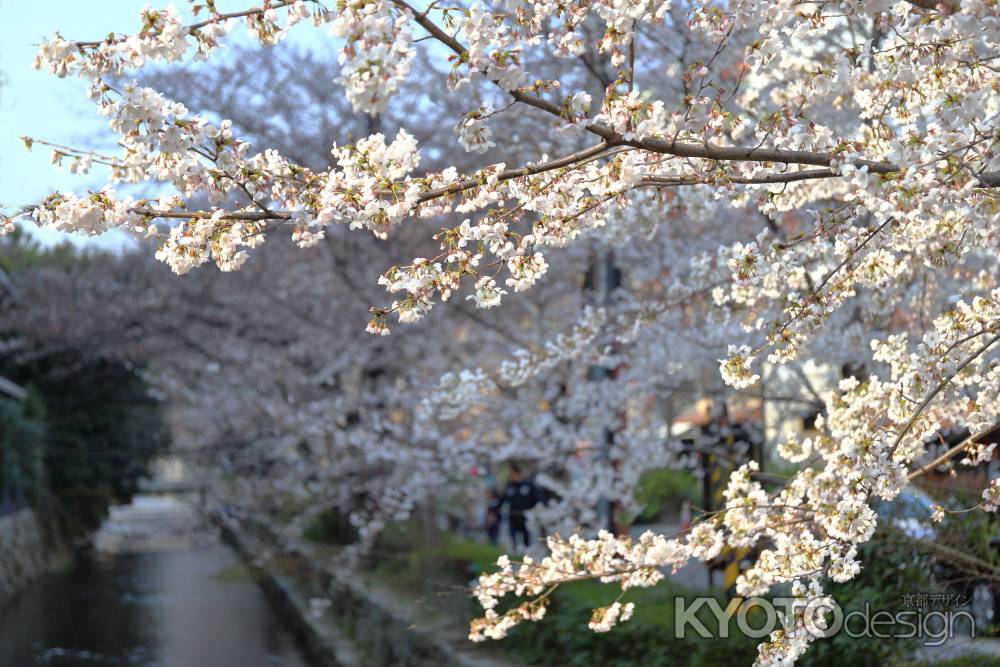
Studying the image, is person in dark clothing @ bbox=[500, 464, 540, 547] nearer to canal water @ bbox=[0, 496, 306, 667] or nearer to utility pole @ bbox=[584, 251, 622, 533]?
canal water @ bbox=[0, 496, 306, 667]

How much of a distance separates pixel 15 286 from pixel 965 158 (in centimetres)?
2214

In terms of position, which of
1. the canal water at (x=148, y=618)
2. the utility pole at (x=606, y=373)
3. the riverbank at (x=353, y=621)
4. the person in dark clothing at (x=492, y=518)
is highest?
the utility pole at (x=606, y=373)

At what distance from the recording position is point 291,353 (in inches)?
633

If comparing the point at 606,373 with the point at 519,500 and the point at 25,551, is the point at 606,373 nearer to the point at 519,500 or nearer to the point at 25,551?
the point at 519,500

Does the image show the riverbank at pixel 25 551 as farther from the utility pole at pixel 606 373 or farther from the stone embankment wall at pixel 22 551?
the utility pole at pixel 606 373

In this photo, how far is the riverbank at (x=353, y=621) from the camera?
9453mm

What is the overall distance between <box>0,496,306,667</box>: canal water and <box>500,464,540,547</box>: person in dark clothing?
3182 mm

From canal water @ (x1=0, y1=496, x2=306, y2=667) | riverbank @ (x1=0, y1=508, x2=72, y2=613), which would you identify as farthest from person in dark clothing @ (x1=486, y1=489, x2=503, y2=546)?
riverbank @ (x1=0, y1=508, x2=72, y2=613)

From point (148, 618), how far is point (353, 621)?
228 inches

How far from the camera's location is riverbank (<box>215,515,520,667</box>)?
9453 mm

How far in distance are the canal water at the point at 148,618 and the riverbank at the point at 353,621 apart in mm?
480

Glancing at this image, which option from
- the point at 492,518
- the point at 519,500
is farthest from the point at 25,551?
the point at 519,500

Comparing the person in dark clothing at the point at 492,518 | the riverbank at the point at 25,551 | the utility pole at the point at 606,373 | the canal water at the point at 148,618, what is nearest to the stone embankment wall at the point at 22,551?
the riverbank at the point at 25,551

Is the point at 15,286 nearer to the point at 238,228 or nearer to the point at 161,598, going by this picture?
the point at 161,598
